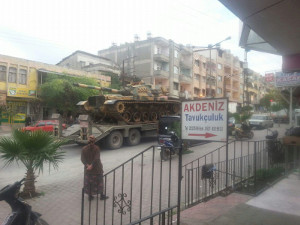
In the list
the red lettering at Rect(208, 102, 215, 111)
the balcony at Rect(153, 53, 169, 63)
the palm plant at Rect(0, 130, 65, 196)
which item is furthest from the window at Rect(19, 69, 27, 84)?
the red lettering at Rect(208, 102, 215, 111)

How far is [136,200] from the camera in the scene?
5.18m

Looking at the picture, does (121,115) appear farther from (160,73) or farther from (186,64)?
(186,64)

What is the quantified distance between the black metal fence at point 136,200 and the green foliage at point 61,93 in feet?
55.1

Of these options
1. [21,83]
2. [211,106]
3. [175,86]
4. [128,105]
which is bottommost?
[211,106]

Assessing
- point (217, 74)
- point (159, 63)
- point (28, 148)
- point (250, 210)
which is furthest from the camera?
point (217, 74)

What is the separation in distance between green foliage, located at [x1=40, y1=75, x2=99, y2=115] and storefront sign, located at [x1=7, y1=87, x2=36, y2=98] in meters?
1.03

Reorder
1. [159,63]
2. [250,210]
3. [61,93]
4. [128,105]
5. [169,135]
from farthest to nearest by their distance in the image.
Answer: [159,63] < [61,93] < [128,105] < [169,135] < [250,210]

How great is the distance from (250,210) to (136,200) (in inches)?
88.3

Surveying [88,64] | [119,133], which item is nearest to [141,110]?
[119,133]

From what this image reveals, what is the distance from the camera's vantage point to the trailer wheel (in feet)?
39.6

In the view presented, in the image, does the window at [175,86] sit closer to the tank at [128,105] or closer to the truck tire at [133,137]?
the tank at [128,105]

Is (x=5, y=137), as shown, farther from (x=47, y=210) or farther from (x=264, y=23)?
(x=264, y=23)

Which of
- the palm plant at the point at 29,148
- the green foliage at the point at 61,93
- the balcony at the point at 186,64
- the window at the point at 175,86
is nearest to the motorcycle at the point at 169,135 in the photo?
the palm plant at the point at 29,148

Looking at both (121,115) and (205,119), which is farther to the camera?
(121,115)
